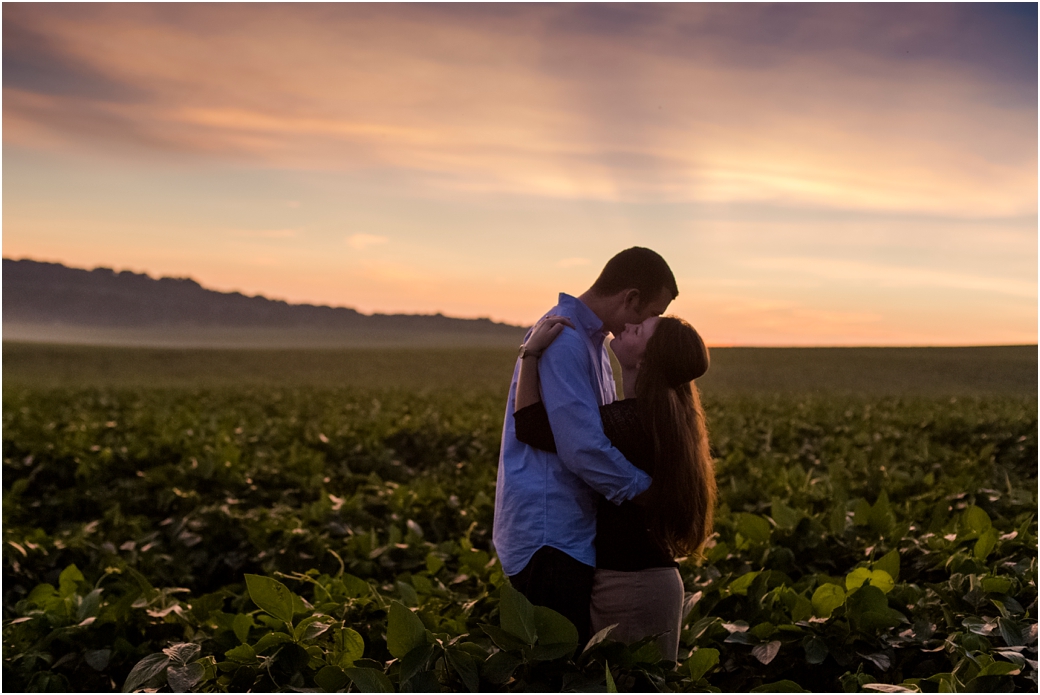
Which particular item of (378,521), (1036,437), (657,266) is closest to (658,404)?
(657,266)

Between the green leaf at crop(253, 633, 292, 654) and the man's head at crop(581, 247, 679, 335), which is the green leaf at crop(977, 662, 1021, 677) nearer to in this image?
the man's head at crop(581, 247, 679, 335)

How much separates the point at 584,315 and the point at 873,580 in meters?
1.86

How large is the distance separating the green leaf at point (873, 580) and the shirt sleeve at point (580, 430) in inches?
53.2

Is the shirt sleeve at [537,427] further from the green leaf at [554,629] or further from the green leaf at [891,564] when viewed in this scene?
the green leaf at [891,564]

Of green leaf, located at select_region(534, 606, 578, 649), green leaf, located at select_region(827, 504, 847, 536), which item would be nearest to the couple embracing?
green leaf, located at select_region(534, 606, 578, 649)

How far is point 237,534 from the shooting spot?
6535mm

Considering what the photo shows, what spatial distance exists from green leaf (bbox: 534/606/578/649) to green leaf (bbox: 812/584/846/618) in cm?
145

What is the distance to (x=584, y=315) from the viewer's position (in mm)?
3188

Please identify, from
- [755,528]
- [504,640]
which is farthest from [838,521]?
[504,640]

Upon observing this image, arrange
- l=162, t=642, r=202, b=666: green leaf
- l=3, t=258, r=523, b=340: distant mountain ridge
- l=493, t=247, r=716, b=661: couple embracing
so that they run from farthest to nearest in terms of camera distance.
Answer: l=3, t=258, r=523, b=340: distant mountain ridge
l=493, t=247, r=716, b=661: couple embracing
l=162, t=642, r=202, b=666: green leaf

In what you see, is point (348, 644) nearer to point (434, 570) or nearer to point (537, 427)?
point (537, 427)

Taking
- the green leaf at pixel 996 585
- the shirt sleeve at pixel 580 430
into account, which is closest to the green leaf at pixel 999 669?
the green leaf at pixel 996 585

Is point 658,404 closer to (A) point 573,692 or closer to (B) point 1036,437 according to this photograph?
(A) point 573,692

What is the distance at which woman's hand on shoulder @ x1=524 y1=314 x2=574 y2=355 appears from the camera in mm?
2969
